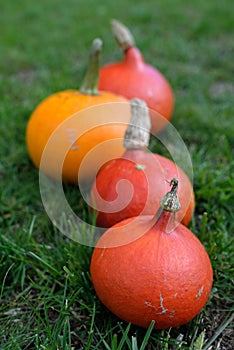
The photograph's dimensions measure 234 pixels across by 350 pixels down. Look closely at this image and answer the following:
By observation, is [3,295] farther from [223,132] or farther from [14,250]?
[223,132]

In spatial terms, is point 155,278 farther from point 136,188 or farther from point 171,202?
point 136,188

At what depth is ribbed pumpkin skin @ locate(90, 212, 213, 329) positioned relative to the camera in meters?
1.33

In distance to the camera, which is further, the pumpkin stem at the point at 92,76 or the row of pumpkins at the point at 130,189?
the pumpkin stem at the point at 92,76

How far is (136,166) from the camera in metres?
1.73

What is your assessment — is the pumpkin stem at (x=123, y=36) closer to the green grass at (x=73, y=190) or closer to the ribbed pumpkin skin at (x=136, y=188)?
the green grass at (x=73, y=190)

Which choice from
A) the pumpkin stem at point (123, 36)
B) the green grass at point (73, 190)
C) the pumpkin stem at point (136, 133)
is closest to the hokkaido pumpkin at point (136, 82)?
the pumpkin stem at point (123, 36)

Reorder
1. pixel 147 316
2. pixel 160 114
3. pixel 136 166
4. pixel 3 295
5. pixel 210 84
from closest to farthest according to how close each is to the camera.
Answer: pixel 147 316
pixel 3 295
pixel 136 166
pixel 160 114
pixel 210 84

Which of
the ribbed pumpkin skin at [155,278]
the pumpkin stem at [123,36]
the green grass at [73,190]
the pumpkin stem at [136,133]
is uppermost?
the pumpkin stem at [123,36]

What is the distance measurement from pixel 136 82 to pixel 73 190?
839mm

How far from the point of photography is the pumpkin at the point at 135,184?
1.65m

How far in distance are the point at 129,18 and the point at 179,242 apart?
427cm

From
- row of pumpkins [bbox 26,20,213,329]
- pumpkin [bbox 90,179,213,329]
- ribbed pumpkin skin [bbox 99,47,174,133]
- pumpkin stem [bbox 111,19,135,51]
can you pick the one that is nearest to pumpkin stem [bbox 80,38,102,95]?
row of pumpkins [bbox 26,20,213,329]

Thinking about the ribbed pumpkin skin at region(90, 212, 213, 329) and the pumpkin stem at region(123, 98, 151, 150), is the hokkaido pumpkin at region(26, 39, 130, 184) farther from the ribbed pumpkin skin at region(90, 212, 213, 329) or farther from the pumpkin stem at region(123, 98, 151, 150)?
the ribbed pumpkin skin at region(90, 212, 213, 329)

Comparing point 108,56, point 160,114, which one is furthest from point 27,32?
point 160,114
